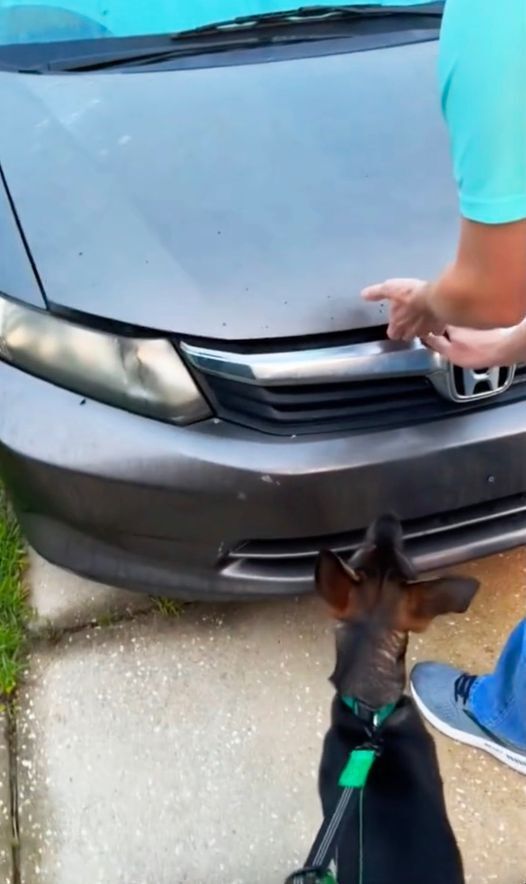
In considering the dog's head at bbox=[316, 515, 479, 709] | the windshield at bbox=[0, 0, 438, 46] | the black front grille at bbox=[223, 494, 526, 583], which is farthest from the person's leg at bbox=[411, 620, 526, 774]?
the windshield at bbox=[0, 0, 438, 46]

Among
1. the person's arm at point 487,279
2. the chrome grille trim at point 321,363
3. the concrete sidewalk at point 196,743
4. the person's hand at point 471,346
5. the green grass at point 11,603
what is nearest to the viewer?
the person's arm at point 487,279

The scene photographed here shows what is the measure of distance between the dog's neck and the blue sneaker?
583mm

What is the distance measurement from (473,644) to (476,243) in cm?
139

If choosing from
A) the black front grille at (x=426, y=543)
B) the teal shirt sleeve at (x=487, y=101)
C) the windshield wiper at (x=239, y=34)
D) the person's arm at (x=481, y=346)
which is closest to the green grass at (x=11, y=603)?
the black front grille at (x=426, y=543)

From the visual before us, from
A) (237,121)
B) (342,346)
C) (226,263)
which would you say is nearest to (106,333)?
(226,263)

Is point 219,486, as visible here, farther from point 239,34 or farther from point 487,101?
point 239,34

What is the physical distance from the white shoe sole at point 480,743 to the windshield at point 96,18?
1.93m

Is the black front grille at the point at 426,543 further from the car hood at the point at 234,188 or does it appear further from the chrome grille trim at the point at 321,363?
the car hood at the point at 234,188

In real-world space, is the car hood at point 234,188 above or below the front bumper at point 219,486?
above

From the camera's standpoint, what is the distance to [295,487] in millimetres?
1868

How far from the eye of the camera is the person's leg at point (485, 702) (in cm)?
211

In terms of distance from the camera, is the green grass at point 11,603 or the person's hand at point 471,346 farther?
the green grass at point 11,603

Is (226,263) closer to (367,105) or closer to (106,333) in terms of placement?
(106,333)

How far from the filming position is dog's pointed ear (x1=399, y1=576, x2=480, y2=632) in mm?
1656
